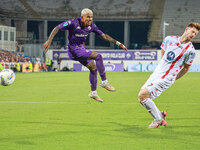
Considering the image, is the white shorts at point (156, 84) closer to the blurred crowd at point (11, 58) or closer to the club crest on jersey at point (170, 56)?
the club crest on jersey at point (170, 56)

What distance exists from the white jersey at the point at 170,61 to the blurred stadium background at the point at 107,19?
→ 38612mm

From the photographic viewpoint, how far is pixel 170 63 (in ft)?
23.3

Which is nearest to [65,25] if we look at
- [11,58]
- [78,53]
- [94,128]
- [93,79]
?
[78,53]

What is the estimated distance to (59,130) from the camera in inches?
295

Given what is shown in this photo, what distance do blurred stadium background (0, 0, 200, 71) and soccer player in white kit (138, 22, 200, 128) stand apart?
1515 inches

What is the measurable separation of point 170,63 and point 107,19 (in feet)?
146

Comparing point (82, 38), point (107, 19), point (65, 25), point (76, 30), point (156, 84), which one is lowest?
point (156, 84)

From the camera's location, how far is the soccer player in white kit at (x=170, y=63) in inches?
272

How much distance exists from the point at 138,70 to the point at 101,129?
1426 inches

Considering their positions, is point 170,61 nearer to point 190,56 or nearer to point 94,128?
point 190,56

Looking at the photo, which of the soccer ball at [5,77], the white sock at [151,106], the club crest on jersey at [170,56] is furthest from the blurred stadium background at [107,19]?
the club crest on jersey at [170,56]

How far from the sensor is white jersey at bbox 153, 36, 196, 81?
22.7 feet

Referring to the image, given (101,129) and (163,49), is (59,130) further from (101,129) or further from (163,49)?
(163,49)

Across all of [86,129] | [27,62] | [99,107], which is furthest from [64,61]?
[86,129]
